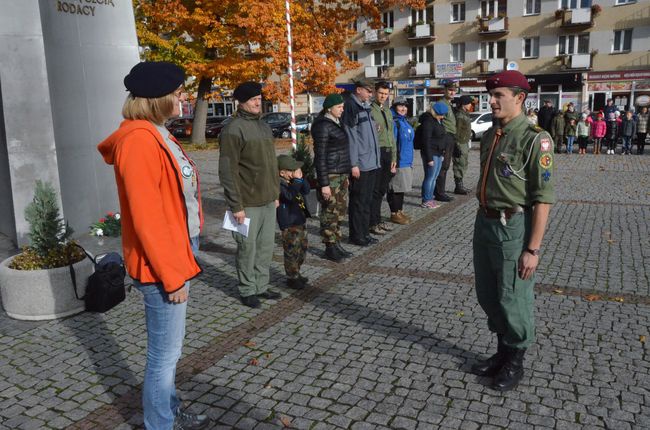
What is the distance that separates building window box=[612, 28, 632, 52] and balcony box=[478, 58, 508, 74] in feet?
22.5

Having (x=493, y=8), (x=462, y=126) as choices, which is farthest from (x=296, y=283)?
(x=493, y=8)

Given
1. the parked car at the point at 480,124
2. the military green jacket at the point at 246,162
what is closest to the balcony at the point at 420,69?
the parked car at the point at 480,124

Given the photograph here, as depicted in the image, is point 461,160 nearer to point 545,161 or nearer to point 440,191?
point 440,191

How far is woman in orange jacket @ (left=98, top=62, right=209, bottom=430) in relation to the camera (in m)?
2.62

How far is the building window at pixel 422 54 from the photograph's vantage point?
43.6 meters

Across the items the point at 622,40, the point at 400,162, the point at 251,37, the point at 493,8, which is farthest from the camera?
the point at 493,8

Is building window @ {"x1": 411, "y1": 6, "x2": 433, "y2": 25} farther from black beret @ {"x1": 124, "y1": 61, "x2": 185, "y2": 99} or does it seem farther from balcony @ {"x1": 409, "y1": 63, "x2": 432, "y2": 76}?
black beret @ {"x1": 124, "y1": 61, "x2": 185, "y2": 99}

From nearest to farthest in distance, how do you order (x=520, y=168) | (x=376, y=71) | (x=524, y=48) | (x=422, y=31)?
1. (x=520, y=168)
2. (x=524, y=48)
3. (x=422, y=31)
4. (x=376, y=71)

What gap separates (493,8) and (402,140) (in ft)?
117

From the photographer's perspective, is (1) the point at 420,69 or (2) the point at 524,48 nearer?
(2) the point at 524,48

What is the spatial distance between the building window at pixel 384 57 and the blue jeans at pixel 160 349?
1761 inches

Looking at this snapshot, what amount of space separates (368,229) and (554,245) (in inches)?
93.9

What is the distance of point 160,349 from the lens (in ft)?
9.48

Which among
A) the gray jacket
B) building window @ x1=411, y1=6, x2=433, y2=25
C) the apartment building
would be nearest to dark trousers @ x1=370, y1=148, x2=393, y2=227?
the gray jacket
